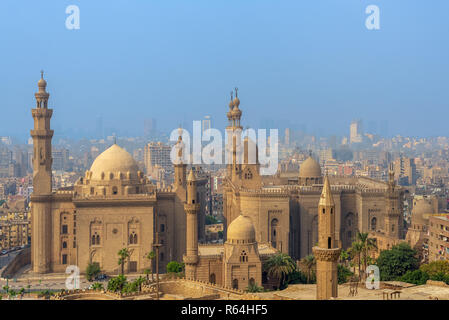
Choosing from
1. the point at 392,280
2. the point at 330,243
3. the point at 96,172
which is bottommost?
the point at 392,280

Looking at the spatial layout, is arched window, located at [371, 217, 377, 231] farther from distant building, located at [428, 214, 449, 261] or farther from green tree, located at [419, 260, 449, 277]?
green tree, located at [419, 260, 449, 277]

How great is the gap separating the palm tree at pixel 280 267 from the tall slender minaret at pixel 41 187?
14960 millimetres

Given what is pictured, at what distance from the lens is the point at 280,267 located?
119ft

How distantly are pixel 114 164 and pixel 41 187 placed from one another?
188 inches

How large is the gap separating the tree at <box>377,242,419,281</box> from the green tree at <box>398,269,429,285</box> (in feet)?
6.58

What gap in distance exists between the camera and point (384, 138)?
145 meters

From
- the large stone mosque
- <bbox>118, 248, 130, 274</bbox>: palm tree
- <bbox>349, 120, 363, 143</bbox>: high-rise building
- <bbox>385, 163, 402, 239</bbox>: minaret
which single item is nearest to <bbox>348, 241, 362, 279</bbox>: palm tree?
the large stone mosque

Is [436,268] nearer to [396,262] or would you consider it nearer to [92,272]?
[396,262]

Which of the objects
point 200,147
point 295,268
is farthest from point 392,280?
point 200,147

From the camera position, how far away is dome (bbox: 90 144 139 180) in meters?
43.9

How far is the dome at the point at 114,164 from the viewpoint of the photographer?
144ft

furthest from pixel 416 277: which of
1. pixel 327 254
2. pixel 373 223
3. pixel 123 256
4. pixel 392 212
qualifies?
pixel 123 256
